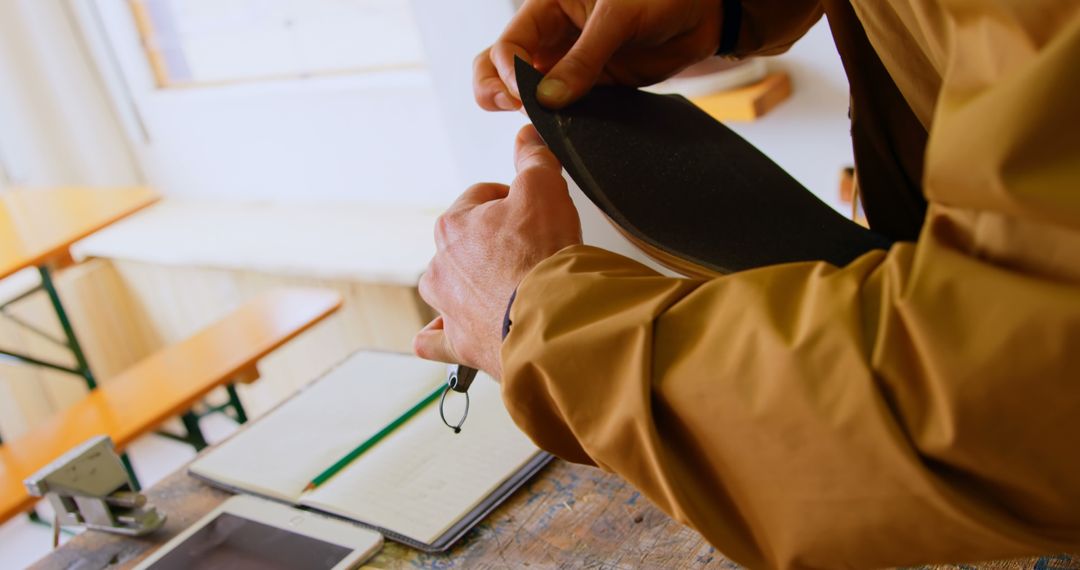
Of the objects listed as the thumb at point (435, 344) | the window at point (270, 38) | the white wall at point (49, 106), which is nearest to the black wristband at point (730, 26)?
the thumb at point (435, 344)

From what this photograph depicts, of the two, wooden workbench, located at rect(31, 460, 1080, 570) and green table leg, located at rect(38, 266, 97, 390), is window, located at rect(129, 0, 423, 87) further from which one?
wooden workbench, located at rect(31, 460, 1080, 570)

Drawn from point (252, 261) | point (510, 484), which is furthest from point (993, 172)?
point (252, 261)

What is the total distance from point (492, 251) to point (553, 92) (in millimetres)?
197

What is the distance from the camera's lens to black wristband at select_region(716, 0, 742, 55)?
3.88 feet

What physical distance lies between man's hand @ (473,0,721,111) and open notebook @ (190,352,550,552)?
41 centimetres

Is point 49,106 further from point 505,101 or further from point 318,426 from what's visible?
point 505,101

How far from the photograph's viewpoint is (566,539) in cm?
105

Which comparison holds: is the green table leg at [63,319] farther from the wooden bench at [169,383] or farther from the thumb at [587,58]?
the thumb at [587,58]

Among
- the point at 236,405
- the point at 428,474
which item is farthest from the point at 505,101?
the point at 236,405

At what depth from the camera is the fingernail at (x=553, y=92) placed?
979 mm

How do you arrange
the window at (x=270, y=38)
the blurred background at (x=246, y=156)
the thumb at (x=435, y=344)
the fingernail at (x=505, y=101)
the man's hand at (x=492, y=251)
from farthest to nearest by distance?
the window at (x=270, y=38)
the blurred background at (x=246, y=156)
the fingernail at (x=505, y=101)
the thumb at (x=435, y=344)
the man's hand at (x=492, y=251)

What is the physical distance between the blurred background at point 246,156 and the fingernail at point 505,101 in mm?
1138

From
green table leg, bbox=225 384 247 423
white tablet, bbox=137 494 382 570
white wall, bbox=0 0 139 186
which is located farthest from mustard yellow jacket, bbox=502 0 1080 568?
white wall, bbox=0 0 139 186

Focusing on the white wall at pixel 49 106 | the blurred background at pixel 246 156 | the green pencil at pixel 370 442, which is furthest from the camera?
the white wall at pixel 49 106
